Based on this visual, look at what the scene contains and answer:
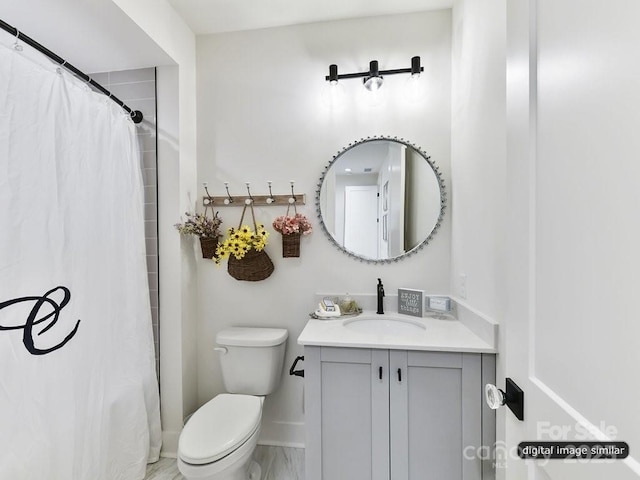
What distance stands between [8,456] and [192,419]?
0.64m

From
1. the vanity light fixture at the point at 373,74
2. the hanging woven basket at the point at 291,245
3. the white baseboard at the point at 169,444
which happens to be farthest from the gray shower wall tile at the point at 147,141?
the white baseboard at the point at 169,444

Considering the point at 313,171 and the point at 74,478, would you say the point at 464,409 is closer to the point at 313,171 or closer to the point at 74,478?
the point at 313,171

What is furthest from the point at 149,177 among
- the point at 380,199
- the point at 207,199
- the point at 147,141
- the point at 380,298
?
the point at 380,298

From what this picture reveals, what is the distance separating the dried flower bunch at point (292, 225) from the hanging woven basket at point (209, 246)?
1.32ft

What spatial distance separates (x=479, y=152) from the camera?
1.38 metres

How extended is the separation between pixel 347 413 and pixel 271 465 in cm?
77

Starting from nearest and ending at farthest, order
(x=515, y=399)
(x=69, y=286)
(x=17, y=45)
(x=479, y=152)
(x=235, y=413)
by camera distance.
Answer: (x=515, y=399)
(x=17, y=45)
(x=69, y=286)
(x=479, y=152)
(x=235, y=413)

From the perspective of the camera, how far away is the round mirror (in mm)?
1798

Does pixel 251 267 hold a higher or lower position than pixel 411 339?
higher

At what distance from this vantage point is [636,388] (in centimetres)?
39

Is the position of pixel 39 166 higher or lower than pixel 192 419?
higher

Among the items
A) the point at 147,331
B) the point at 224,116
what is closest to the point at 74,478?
the point at 147,331

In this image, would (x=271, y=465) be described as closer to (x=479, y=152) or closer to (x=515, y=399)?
(x=515, y=399)

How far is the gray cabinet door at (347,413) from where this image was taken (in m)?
1.30
